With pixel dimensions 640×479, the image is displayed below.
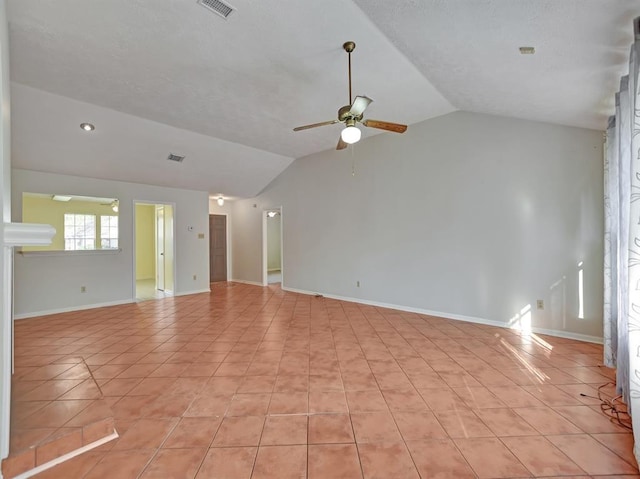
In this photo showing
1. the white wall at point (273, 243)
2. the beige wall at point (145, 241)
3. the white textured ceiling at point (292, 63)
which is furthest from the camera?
the white wall at point (273, 243)

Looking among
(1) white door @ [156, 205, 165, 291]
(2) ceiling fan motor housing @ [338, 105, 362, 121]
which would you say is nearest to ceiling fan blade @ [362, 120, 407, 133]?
(2) ceiling fan motor housing @ [338, 105, 362, 121]

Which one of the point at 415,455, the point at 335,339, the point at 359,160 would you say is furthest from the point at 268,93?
the point at 415,455

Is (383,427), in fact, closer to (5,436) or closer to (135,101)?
(5,436)

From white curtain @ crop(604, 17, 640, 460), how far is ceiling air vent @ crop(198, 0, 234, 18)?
2777 millimetres

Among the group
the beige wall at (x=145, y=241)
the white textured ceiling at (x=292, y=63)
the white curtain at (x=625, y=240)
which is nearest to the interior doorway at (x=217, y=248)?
the beige wall at (x=145, y=241)

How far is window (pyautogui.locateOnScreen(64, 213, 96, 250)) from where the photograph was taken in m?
5.11

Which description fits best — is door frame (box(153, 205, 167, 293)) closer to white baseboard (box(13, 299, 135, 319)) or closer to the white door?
the white door

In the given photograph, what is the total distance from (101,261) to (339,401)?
5515mm

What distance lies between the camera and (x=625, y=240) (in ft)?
7.33

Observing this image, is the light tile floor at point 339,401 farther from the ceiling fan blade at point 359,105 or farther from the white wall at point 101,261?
the ceiling fan blade at point 359,105

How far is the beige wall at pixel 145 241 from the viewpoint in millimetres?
8117

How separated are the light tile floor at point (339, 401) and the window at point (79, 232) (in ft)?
5.28

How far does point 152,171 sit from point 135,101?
2051 millimetres

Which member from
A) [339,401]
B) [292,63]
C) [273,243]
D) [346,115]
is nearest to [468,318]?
[339,401]
